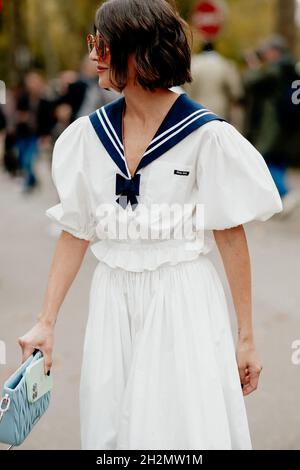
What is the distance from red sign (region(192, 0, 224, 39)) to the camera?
11.8 metres

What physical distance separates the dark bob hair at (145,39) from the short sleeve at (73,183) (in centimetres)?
24

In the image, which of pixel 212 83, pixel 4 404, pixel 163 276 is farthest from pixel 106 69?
pixel 212 83

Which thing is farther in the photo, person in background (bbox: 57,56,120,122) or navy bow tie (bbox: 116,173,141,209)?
person in background (bbox: 57,56,120,122)

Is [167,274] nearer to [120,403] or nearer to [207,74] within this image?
[120,403]

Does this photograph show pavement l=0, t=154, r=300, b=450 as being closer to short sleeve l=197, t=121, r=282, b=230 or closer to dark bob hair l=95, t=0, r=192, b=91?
short sleeve l=197, t=121, r=282, b=230

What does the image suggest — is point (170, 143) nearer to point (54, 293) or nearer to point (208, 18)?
point (54, 293)

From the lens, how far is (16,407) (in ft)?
7.38

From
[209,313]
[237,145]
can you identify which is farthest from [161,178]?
[209,313]

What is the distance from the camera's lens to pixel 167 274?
2365mm

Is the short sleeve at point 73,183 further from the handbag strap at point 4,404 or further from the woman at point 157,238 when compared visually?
the handbag strap at point 4,404

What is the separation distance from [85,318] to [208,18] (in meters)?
7.58

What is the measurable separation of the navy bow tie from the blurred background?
0.60 meters

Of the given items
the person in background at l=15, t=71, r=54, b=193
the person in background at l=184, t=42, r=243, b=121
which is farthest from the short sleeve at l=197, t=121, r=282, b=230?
the person in background at l=15, t=71, r=54, b=193
